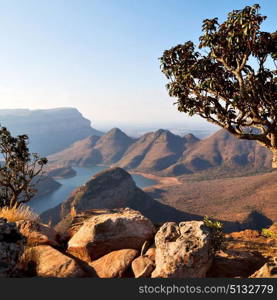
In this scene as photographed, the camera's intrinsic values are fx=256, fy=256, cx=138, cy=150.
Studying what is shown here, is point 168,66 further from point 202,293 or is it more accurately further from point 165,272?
point 202,293

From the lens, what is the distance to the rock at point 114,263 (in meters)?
9.11

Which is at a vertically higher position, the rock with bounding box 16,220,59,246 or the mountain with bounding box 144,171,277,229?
the rock with bounding box 16,220,59,246

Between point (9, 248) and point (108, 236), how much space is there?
4.27 m

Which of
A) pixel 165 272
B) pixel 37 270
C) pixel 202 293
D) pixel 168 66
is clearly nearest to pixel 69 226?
pixel 37 270

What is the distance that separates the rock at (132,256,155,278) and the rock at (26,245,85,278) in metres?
1.86

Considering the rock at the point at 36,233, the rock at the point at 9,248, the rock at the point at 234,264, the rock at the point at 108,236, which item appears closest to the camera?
the rock at the point at 9,248

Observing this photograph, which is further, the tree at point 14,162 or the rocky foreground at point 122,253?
the tree at point 14,162

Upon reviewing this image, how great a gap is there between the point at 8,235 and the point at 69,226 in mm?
5713

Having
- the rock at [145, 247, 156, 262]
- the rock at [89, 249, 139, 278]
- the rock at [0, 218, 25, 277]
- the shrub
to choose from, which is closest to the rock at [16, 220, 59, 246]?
the rock at [0, 218, 25, 277]

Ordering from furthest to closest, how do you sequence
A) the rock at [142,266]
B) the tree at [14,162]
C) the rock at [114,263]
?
1. the tree at [14,162]
2. the rock at [114,263]
3. the rock at [142,266]

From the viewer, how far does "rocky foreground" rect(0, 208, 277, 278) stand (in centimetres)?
816

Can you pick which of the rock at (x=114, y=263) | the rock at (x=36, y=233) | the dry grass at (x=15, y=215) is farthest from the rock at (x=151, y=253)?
the dry grass at (x=15, y=215)

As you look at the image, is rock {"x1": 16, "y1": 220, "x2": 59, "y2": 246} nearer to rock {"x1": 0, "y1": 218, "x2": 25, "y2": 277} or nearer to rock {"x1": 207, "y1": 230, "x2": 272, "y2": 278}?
rock {"x1": 0, "y1": 218, "x2": 25, "y2": 277}

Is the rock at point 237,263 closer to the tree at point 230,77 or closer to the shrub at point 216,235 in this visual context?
the shrub at point 216,235
